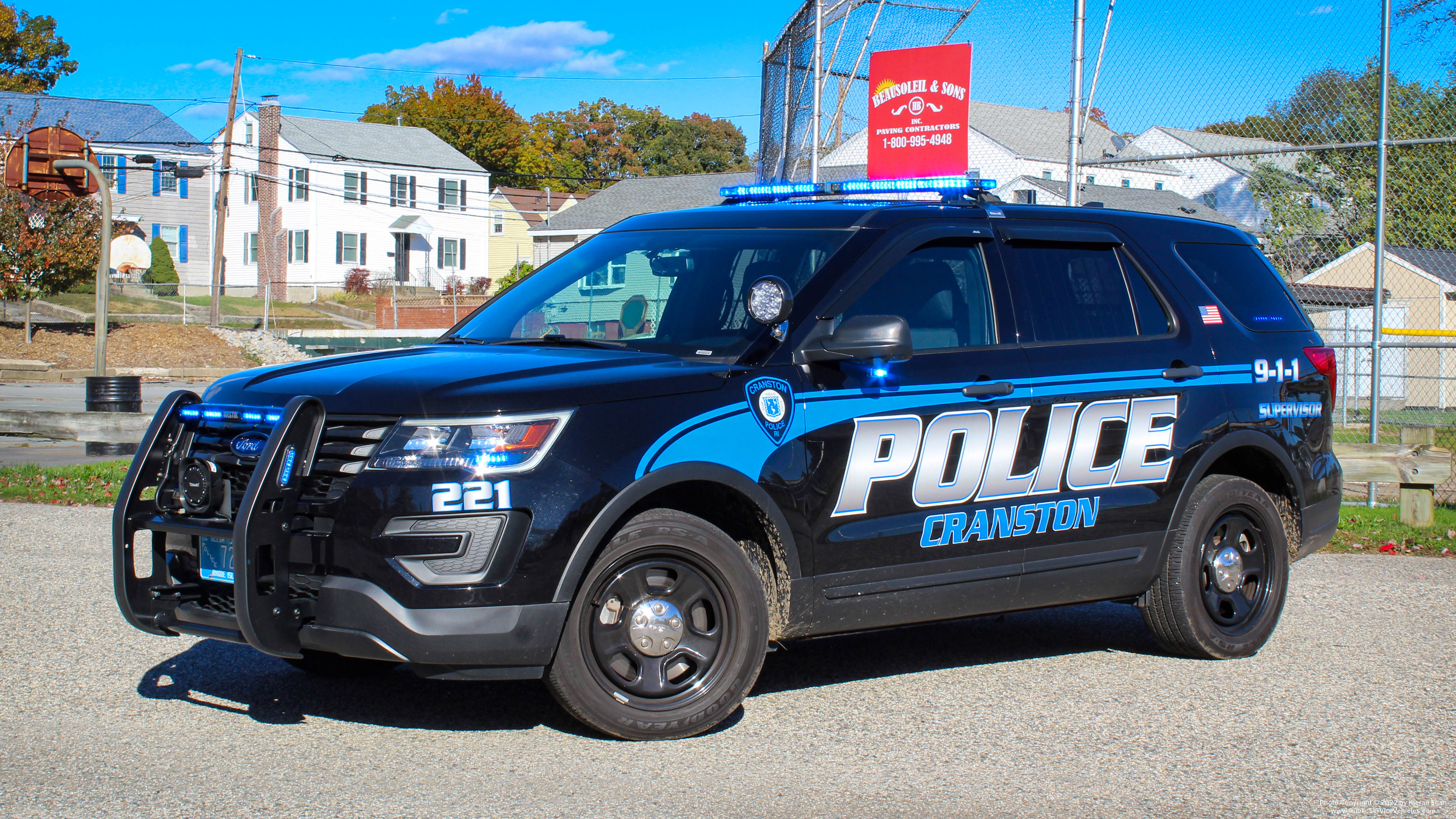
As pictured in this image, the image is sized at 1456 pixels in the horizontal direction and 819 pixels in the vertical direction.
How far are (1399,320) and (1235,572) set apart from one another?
1088 inches

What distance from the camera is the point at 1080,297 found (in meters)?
5.85

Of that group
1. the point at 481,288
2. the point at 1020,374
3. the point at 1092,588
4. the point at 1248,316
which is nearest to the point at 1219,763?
the point at 1092,588

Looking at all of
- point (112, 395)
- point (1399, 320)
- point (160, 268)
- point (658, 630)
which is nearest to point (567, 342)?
point (658, 630)

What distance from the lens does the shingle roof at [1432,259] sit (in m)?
13.9

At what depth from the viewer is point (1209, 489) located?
20.2 feet

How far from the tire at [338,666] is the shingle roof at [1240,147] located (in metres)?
8.35

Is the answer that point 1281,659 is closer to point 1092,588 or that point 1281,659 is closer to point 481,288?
point 1092,588

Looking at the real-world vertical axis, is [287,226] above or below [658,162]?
below

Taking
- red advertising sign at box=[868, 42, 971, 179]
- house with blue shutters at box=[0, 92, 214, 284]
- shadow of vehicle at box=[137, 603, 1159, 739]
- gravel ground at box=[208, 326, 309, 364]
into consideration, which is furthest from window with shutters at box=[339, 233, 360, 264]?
shadow of vehicle at box=[137, 603, 1159, 739]

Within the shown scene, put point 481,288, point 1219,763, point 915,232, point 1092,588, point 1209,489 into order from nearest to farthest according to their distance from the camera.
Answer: point 1219,763, point 915,232, point 1092,588, point 1209,489, point 481,288

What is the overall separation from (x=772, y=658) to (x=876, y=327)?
2.05 metres

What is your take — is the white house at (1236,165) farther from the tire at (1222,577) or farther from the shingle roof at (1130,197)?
the tire at (1222,577)

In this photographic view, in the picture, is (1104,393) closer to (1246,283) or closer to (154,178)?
(1246,283)

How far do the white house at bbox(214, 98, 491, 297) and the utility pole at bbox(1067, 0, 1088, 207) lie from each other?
48353 millimetres
